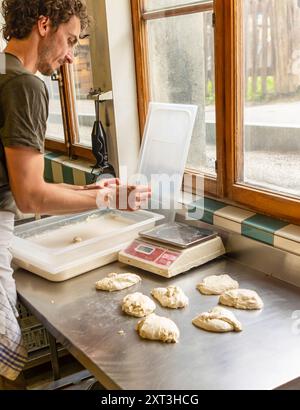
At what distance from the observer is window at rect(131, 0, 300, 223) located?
144 centimetres

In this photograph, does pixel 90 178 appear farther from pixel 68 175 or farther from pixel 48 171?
pixel 48 171

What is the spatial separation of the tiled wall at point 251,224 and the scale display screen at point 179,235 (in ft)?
0.20

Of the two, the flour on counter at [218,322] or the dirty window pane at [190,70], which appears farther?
the dirty window pane at [190,70]

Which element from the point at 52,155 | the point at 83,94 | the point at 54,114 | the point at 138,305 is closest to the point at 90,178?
the point at 83,94

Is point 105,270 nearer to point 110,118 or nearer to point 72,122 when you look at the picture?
point 110,118

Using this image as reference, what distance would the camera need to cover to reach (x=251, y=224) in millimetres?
1492

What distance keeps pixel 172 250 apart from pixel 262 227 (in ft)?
0.92

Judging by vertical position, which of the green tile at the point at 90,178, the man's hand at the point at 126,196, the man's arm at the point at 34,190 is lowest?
the green tile at the point at 90,178

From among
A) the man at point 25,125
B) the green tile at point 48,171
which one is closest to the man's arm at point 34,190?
the man at point 25,125

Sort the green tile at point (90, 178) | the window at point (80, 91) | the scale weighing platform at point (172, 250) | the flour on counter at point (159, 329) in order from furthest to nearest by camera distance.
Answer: the green tile at point (90, 178) < the window at point (80, 91) < the scale weighing platform at point (172, 250) < the flour on counter at point (159, 329)

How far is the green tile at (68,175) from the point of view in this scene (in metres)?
2.47

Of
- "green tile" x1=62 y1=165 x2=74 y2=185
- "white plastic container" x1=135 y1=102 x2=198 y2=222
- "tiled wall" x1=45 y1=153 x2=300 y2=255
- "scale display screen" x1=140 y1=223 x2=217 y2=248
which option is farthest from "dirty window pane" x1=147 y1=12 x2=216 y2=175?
"green tile" x1=62 y1=165 x2=74 y2=185

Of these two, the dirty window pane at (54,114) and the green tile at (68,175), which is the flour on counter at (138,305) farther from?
the dirty window pane at (54,114)

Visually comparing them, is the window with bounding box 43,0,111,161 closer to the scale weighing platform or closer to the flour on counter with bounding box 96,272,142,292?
the scale weighing platform
